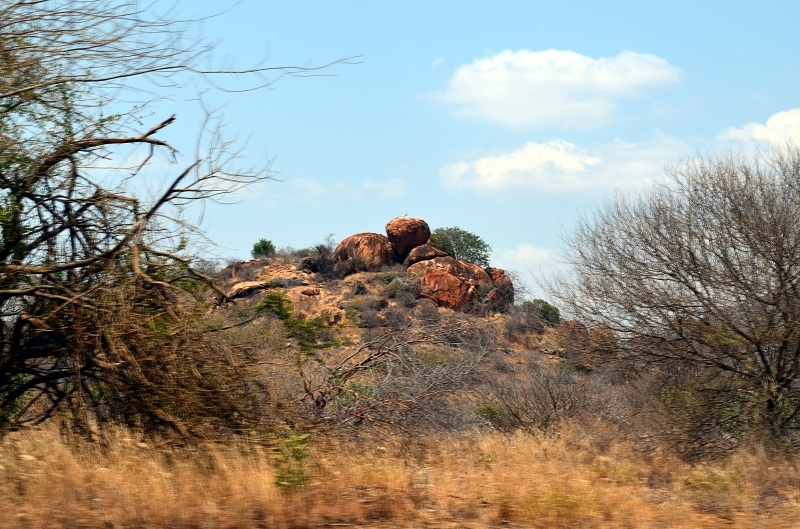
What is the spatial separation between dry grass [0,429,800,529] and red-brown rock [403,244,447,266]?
3889cm

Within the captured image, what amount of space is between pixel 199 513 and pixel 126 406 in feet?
7.56

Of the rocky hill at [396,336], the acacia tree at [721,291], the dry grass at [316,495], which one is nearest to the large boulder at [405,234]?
the rocky hill at [396,336]

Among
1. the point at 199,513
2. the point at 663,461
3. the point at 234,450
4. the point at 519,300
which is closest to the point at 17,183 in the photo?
the point at 234,450

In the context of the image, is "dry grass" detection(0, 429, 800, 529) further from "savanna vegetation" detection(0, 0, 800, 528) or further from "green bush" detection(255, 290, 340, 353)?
"green bush" detection(255, 290, 340, 353)

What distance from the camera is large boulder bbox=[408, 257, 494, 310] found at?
4162 cm

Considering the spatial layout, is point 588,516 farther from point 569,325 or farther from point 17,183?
point 569,325

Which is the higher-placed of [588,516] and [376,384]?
[376,384]

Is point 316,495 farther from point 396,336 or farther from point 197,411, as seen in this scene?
point 396,336

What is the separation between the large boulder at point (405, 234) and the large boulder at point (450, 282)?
2.25m

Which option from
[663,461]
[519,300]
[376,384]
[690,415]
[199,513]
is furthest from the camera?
[519,300]

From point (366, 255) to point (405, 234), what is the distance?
2757 millimetres

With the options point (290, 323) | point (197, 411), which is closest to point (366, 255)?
point (290, 323)

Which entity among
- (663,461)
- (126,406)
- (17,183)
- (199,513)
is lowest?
→ (663,461)

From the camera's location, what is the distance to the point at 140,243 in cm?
769
